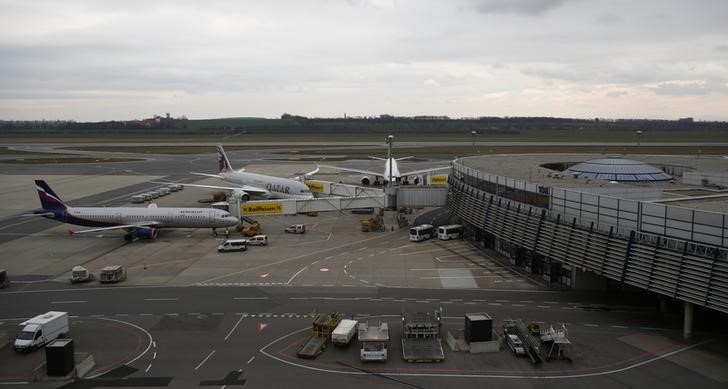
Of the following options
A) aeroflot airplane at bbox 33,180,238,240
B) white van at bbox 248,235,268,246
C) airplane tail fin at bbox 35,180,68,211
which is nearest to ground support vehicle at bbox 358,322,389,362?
white van at bbox 248,235,268,246

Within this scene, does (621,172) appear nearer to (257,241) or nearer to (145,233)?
(257,241)

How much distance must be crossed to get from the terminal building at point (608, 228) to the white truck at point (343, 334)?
64.6 ft

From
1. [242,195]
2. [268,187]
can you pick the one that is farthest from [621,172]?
[242,195]

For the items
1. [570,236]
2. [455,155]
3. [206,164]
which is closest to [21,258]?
[570,236]

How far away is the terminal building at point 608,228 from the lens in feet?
118

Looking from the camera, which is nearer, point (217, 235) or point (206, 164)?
point (217, 235)

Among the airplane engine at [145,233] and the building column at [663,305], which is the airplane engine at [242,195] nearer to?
the airplane engine at [145,233]

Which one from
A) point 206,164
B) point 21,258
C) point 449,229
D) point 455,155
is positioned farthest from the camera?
point 455,155

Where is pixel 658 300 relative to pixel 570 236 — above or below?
below

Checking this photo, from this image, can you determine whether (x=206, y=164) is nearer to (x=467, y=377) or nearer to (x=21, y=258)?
(x=21, y=258)

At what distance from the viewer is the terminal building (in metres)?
36.0

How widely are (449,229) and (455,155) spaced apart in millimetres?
128508

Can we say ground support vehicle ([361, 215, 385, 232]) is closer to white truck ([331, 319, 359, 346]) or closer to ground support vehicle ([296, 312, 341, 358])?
ground support vehicle ([296, 312, 341, 358])

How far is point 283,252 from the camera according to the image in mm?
63375
